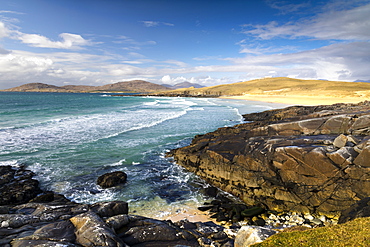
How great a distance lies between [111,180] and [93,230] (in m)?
9.32

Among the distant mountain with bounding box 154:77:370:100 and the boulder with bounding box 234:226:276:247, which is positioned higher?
the distant mountain with bounding box 154:77:370:100

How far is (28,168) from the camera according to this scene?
61.3ft

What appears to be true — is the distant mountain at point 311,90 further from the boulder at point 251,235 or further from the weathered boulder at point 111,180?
the boulder at point 251,235

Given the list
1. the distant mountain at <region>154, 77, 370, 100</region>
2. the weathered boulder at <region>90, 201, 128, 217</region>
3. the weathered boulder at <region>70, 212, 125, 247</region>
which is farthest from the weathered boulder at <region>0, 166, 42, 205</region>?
the distant mountain at <region>154, 77, 370, 100</region>

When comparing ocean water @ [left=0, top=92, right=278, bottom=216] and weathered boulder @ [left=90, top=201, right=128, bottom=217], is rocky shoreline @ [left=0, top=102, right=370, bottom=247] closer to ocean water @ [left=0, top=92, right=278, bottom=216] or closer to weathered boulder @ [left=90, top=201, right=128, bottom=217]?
weathered boulder @ [left=90, top=201, right=128, bottom=217]

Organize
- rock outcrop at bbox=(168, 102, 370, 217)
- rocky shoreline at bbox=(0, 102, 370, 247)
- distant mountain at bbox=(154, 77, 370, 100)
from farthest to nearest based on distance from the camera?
distant mountain at bbox=(154, 77, 370, 100) < rock outcrop at bbox=(168, 102, 370, 217) < rocky shoreline at bbox=(0, 102, 370, 247)

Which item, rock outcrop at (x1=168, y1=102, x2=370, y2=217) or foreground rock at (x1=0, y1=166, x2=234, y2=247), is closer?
foreground rock at (x1=0, y1=166, x2=234, y2=247)

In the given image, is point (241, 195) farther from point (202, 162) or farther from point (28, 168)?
point (28, 168)

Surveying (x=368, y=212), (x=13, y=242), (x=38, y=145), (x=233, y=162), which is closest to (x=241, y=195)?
(x=233, y=162)

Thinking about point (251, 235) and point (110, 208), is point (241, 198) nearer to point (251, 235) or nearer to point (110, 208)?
point (251, 235)

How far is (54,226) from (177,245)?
430 cm

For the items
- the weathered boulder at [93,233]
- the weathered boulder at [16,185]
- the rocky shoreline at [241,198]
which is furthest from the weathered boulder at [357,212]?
the weathered boulder at [16,185]

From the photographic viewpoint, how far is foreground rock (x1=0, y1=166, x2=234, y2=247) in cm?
670

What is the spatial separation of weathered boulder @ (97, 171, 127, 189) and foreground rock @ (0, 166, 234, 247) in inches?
239
